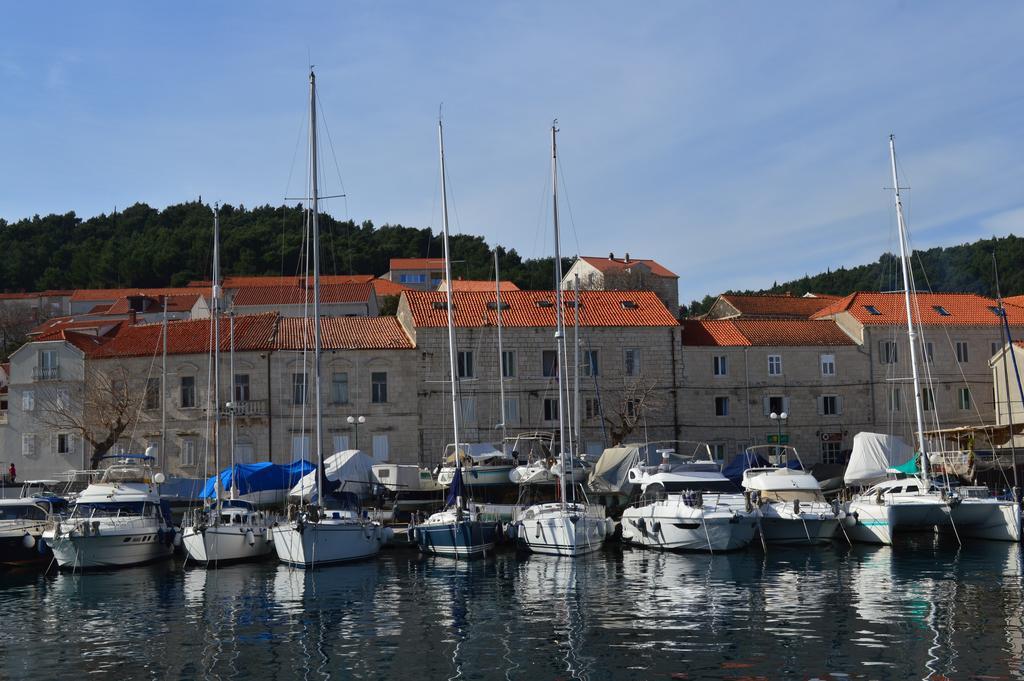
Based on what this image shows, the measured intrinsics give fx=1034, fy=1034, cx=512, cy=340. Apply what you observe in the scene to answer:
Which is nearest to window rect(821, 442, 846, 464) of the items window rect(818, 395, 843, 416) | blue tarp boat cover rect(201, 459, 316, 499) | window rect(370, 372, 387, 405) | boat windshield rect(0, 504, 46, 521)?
window rect(818, 395, 843, 416)

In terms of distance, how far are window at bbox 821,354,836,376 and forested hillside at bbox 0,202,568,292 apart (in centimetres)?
5731

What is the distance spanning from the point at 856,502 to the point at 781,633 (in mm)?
19534

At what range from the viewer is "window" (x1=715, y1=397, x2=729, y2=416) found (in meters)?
55.9

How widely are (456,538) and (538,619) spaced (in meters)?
12.0

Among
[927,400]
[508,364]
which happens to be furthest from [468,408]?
[927,400]

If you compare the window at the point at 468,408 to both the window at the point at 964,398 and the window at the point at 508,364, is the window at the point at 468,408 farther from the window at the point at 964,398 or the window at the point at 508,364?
the window at the point at 964,398

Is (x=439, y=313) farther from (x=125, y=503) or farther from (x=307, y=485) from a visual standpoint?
(x=125, y=503)

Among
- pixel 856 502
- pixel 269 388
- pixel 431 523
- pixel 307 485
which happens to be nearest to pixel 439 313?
pixel 269 388

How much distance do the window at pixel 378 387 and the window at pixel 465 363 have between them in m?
3.93

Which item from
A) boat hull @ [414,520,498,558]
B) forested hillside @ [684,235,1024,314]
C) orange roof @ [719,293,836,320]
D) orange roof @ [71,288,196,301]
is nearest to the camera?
boat hull @ [414,520,498,558]

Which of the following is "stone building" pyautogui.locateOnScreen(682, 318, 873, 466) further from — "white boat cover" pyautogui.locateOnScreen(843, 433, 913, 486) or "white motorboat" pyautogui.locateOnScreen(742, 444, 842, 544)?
"white motorboat" pyautogui.locateOnScreen(742, 444, 842, 544)

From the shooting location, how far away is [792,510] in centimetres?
3766

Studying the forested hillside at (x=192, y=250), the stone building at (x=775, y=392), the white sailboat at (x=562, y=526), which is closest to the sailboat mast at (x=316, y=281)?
the white sailboat at (x=562, y=526)

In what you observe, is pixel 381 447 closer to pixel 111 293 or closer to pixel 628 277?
pixel 628 277
